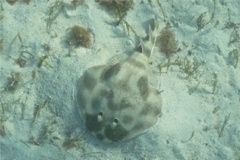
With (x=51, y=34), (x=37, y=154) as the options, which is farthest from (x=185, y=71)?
(x=37, y=154)

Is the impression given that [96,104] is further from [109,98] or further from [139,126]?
[139,126]

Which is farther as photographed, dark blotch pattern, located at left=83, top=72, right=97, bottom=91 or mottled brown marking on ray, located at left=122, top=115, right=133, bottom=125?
dark blotch pattern, located at left=83, top=72, right=97, bottom=91

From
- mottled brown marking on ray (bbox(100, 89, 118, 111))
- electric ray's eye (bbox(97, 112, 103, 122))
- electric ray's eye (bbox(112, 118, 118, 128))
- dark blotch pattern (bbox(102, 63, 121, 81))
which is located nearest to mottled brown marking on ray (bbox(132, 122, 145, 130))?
electric ray's eye (bbox(112, 118, 118, 128))

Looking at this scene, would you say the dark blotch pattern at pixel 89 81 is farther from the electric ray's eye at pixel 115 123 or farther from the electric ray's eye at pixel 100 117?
the electric ray's eye at pixel 115 123

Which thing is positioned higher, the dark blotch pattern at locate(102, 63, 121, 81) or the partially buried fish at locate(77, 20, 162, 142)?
the dark blotch pattern at locate(102, 63, 121, 81)

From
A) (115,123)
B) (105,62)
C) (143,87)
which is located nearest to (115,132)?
(115,123)

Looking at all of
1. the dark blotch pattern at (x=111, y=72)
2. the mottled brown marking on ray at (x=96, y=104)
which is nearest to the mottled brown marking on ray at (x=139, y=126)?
the mottled brown marking on ray at (x=96, y=104)

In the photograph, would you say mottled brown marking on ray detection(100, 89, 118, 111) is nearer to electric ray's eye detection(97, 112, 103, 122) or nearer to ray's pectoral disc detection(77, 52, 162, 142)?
ray's pectoral disc detection(77, 52, 162, 142)
